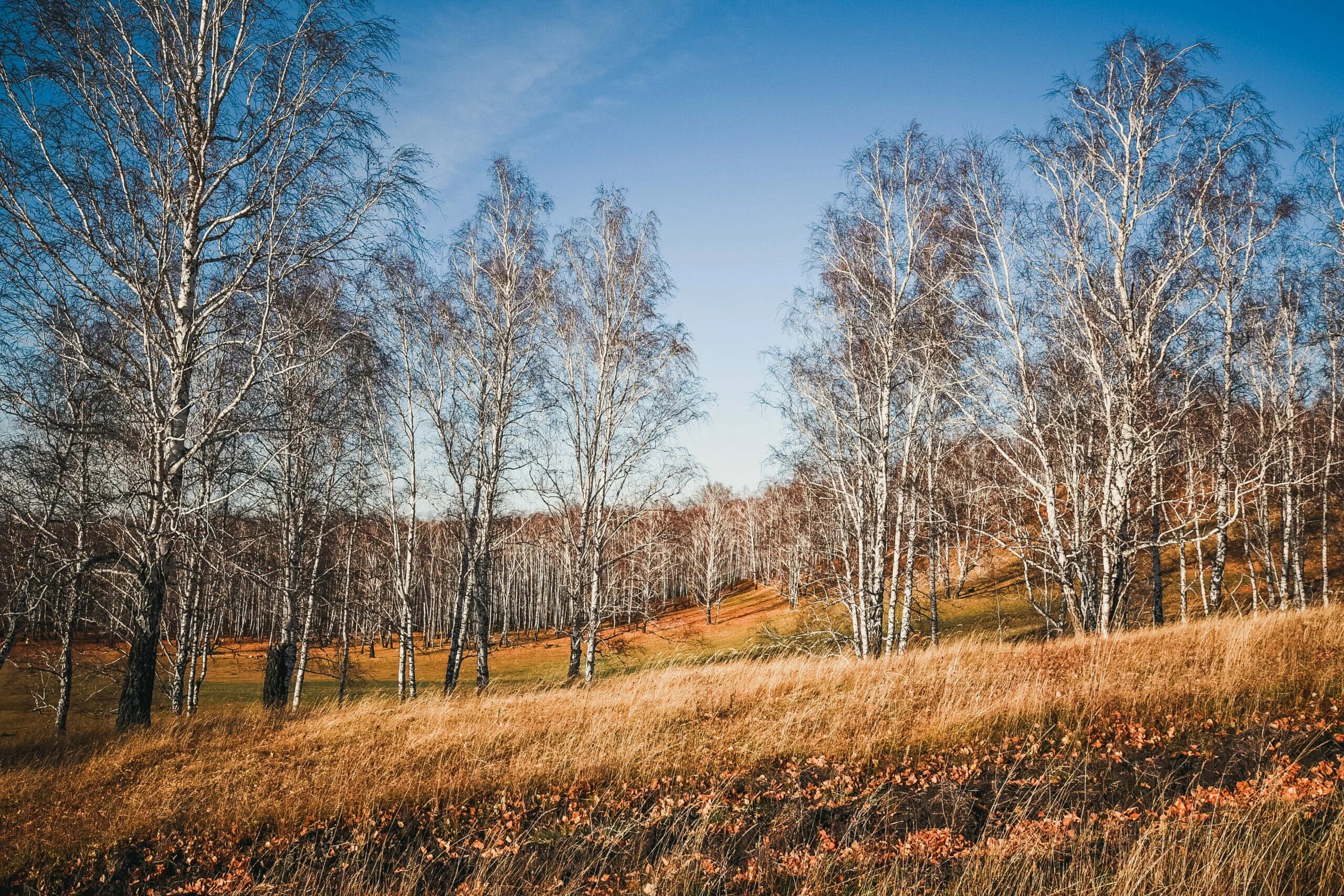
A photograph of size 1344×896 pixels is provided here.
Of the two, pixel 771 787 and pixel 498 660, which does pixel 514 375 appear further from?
pixel 498 660

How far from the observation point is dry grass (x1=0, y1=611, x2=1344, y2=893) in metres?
3.28

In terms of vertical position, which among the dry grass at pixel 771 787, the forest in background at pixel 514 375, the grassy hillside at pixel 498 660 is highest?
the forest in background at pixel 514 375

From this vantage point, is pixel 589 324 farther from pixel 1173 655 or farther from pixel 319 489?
pixel 1173 655

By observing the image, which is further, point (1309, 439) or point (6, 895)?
point (1309, 439)

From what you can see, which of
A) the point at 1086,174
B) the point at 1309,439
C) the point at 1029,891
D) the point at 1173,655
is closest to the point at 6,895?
the point at 1029,891

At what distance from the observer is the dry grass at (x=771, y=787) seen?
3281 millimetres

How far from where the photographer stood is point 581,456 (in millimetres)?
12594

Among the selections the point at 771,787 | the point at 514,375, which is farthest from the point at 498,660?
the point at 771,787

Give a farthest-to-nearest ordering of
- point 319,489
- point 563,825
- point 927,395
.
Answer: point 319,489
point 927,395
point 563,825

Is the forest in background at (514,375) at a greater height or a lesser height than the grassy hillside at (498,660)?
greater

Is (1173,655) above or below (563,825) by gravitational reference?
above

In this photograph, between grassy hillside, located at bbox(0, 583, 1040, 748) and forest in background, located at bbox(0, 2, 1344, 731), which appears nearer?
forest in background, located at bbox(0, 2, 1344, 731)

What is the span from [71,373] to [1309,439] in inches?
1178

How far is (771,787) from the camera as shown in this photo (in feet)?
15.5
